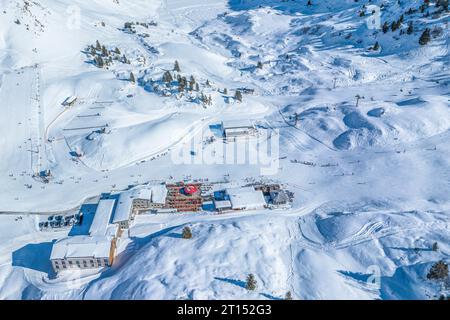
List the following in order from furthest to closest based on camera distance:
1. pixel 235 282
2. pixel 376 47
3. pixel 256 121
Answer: pixel 376 47 → pixel 256 121 → pixel 235 282

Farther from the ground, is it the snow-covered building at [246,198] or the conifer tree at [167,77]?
the conifer tree at [167,77]

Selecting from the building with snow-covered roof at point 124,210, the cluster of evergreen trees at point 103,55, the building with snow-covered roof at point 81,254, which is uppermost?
the cluster of evergreen trees at point 103,55

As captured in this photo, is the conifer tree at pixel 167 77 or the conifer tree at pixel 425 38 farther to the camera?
the conifer tree at pixel 425 38

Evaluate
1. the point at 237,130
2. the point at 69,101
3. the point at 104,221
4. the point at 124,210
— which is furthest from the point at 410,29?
the point at 104,221

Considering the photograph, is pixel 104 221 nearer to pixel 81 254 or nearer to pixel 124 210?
pixel 124 210

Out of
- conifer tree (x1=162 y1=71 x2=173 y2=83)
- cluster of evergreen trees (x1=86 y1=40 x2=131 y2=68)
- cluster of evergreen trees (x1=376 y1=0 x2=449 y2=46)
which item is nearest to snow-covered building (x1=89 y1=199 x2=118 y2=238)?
conifer tree (x1=162 y1=71 x2=173 y2=83)

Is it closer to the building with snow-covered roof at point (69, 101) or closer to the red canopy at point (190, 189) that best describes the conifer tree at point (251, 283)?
the red canopy at point (190, 189)

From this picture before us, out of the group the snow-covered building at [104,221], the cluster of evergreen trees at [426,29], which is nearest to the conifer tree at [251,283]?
the snow-covered building at [104,221]

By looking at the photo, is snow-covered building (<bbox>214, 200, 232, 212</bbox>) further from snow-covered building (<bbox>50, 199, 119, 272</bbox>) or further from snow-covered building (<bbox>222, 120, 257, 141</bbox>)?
snow-covered building (<bbox>222, 120, 257, 141</bbox>)
